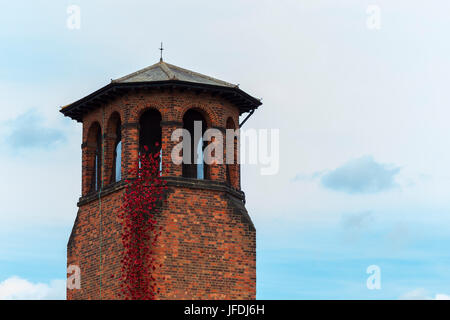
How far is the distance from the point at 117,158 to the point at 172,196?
2.82 metres

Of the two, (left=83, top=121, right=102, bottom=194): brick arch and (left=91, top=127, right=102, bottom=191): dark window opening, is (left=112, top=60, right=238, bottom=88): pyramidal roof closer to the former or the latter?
(left=83, top=121, right=102, bottom=194): brick arch

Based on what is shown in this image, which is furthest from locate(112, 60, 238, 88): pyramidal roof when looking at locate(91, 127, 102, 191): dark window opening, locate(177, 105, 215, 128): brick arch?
locate(91, 127, 102, 191): dark window opening

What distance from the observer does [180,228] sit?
3241cm

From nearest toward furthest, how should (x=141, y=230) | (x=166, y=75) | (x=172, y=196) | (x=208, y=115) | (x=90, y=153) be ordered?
1. (x=141, y=230)
2. (x=172, y=196)
3. (x=166, y=75)
4. (x=208, y=115)
5. (x=90, y=153)

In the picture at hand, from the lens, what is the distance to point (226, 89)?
33906 millimetres

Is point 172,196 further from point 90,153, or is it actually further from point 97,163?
point 90,153

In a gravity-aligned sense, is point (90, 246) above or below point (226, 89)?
below

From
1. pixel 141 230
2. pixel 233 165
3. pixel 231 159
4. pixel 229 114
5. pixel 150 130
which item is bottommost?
pixel 141 230

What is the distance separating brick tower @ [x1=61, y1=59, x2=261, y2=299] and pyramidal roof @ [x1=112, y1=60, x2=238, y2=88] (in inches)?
1.8

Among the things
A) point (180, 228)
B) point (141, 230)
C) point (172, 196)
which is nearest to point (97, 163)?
point (172, 196)
